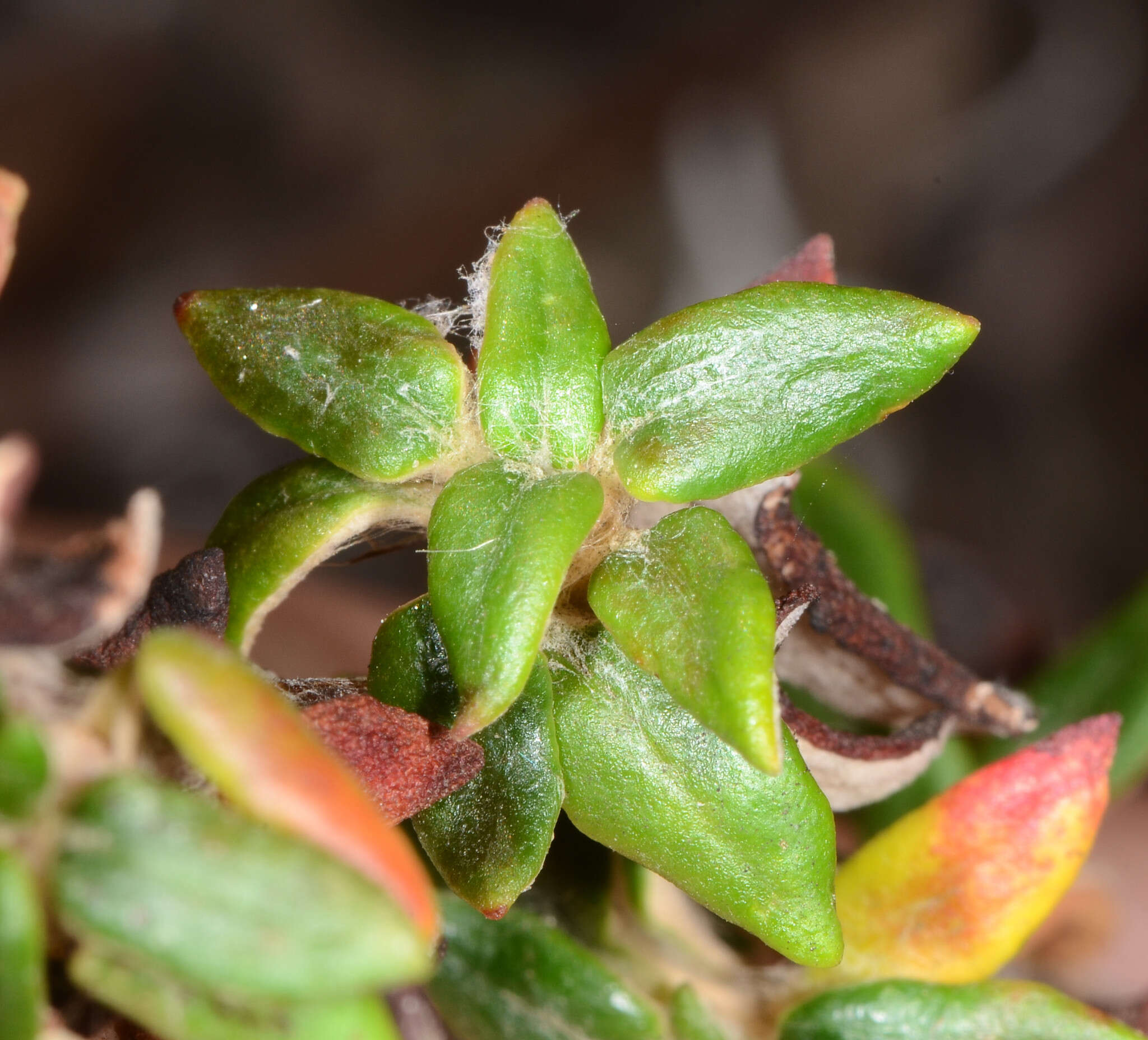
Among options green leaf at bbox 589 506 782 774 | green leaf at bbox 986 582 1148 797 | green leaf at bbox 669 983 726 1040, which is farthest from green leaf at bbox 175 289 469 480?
→ green leaf at bbox 986 582 1148 797

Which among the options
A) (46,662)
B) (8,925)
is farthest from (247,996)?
(46,662)

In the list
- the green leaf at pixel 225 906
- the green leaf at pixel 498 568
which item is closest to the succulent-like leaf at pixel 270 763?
the green leaf at pixel 225 906

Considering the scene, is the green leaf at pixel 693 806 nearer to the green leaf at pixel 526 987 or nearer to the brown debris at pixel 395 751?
the brown debris at pixel 395 751

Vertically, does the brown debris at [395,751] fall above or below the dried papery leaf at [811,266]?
below

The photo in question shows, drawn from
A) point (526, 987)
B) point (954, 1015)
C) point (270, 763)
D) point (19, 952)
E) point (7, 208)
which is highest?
point (7, 208)

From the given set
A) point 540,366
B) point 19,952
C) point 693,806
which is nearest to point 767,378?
point 540,366

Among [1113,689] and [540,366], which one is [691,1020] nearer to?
[540,366]
